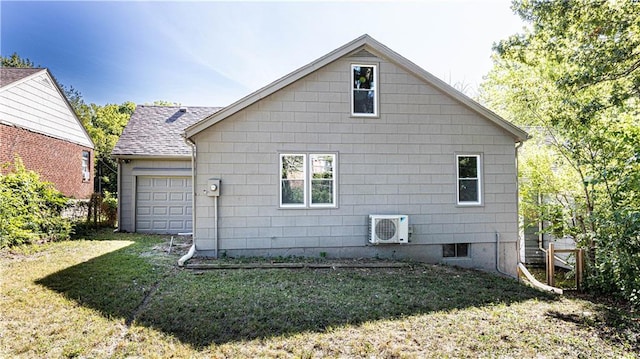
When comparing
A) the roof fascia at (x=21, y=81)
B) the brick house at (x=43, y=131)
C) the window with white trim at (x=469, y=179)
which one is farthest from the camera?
the brick house at (x=43, y=131)

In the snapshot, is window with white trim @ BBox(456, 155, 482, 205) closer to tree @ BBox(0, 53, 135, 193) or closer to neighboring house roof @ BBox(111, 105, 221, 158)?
neighboring house roof @ BBox(111, 105, 221, 158)

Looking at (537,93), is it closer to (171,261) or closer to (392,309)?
(392,309)

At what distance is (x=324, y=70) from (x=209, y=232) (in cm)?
466

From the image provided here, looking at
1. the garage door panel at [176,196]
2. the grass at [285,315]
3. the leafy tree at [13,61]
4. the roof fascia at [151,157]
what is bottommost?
the grass at [285,315]

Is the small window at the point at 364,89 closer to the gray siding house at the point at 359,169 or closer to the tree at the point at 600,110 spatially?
the gray siding house at the point at 359,169

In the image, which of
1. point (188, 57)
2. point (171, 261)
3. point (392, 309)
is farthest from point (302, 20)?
point (392, 309)

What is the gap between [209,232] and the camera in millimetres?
7145

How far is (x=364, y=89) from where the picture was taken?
773cm

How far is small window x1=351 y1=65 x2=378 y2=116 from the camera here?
7.69 m

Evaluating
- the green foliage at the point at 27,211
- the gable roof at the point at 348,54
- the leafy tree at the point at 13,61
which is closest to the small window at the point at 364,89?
the gable roof at the point at 348,54

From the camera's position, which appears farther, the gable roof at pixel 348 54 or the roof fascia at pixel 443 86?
the roof fascia at pixel 443 86

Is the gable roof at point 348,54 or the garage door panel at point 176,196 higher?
the gable roof at point 348,54

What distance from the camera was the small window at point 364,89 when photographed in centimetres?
769

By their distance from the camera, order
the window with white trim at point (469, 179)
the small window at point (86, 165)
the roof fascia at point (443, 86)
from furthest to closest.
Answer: the small window at point (86, 165) < the window with white trim at point (469, 179) < the roof fascia at point (443, 86)
